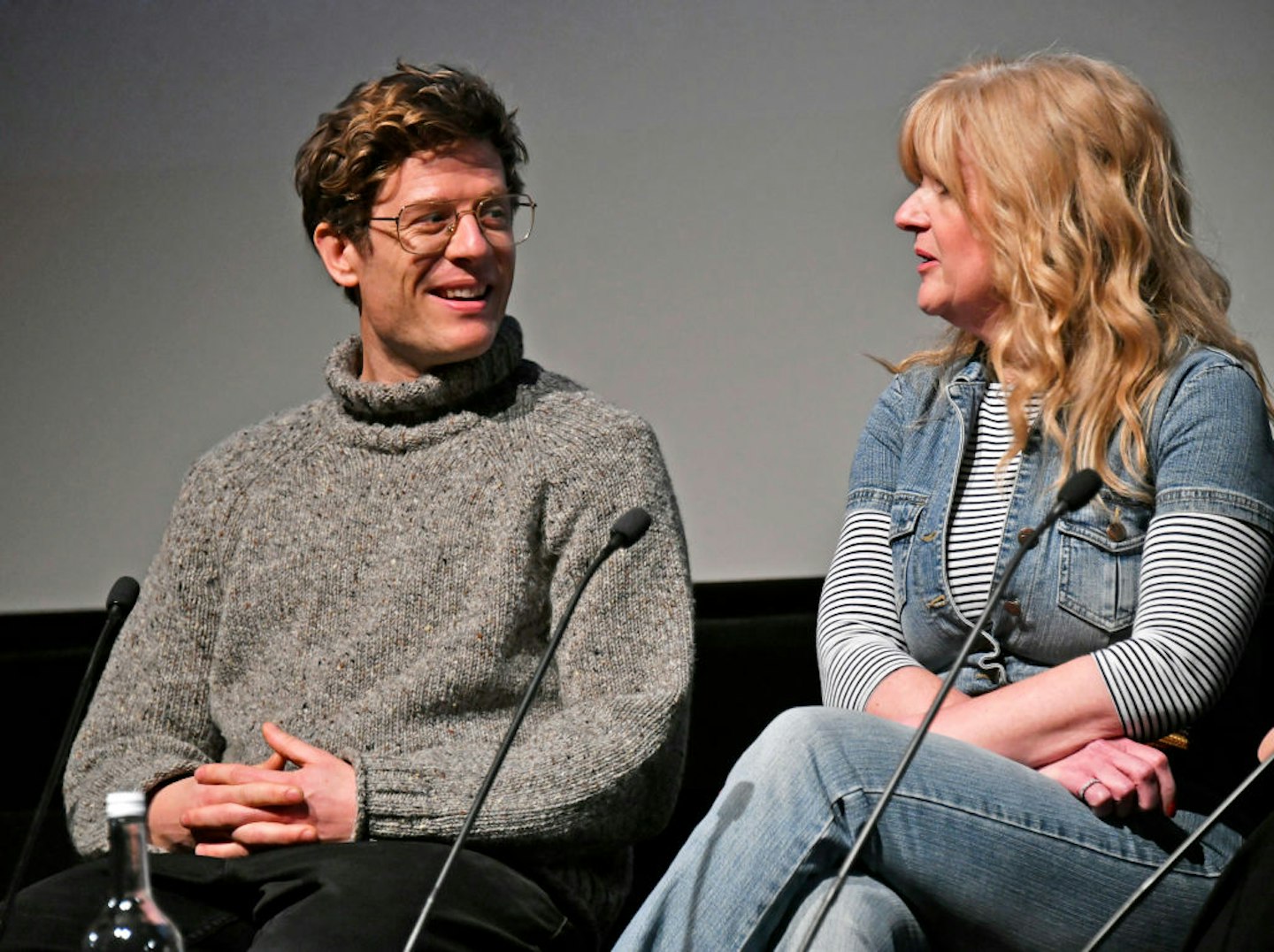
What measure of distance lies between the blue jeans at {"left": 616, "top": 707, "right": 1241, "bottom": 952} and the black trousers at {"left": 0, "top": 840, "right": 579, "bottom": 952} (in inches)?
10.0

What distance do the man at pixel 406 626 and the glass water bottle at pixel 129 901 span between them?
0.45 m

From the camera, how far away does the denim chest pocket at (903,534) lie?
181 centimetres

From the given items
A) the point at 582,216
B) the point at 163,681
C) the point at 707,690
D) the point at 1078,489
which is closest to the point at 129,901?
the point at 1078,489

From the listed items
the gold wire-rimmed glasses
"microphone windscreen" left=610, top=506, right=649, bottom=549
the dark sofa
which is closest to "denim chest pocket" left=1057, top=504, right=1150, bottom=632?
"microphone windscreen" left=610, top=506, right=649, bottom=549

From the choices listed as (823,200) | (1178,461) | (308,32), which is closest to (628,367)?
(823,200)

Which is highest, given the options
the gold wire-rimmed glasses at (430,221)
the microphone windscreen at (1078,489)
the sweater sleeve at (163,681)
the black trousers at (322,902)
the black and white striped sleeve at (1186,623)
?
the gold wire-rimmed glasses at (430,221)

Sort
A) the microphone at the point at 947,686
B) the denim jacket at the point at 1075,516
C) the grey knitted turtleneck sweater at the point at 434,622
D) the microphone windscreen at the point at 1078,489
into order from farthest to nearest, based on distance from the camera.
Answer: the grey knitted turtleneck sweater at the point at 434,622
the denim jacket at the point at 1075,516
the microphone windscreen at the point at 1078,489
the microphone at the point at 947,686

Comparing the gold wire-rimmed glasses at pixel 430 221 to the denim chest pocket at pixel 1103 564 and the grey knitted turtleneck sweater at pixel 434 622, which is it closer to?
the grey knitted turtleneck sweater at pixel 434 622

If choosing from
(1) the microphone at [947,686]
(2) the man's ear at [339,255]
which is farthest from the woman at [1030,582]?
(2) the man's ear at [339,255]

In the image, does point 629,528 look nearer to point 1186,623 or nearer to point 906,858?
point 906,858

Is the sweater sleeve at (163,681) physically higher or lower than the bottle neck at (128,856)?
lower

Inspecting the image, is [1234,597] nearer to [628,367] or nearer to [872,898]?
[872,898]

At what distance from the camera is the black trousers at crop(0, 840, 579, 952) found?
1.53 m

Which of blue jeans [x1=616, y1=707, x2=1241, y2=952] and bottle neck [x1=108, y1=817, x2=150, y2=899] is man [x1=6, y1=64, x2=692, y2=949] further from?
bottle neck [x1=108, y1=817, x2=150, y2=899]
